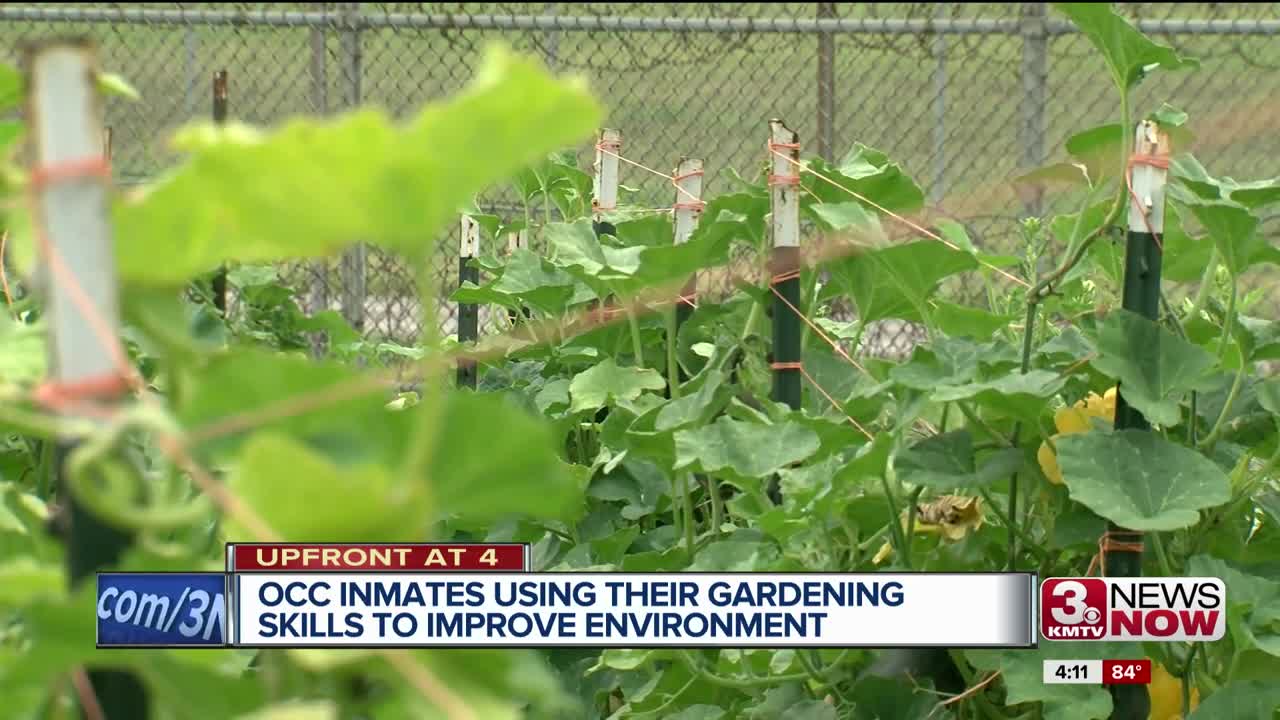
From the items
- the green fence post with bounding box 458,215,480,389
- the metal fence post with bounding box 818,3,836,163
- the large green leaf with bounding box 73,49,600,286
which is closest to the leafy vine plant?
the large green leaf with bounding box 73,49,600,286

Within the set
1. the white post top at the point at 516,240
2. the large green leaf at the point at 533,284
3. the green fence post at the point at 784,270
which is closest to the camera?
the green fence post at the point at 784,270

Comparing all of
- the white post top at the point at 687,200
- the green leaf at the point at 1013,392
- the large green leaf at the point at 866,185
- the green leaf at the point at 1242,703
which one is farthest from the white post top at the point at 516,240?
the green leaf at the point at 1242,703

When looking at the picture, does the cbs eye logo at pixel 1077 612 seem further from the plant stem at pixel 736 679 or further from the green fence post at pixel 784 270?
the green fence post at pixel 784 270

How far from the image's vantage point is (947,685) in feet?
4.80

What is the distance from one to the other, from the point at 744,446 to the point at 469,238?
128cm

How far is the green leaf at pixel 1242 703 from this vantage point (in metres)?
1.29

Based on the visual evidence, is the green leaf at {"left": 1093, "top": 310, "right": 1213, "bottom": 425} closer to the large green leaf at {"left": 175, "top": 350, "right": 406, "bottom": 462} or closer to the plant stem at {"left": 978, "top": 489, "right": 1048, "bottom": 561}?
the plant stem at {"left": 978, "top": 489, "right": 1048, "bottom": 561}

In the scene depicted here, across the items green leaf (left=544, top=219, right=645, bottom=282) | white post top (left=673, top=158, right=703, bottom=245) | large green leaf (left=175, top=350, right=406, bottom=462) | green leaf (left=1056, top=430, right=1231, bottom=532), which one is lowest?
large green leaf (left=175, top=350, right=406, bottom=462)

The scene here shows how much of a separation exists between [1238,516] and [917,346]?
0.41 m

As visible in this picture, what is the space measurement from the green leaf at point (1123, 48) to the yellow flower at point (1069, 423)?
0.90 ft

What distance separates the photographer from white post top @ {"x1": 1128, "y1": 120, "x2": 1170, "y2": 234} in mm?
1349

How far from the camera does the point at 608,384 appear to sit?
165cm

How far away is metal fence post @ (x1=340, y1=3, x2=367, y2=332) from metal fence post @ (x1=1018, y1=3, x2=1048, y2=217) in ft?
5.44

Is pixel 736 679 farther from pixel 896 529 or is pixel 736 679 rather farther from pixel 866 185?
pixel 866 185
